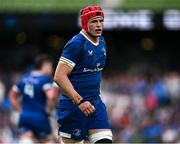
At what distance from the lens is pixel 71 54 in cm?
1010

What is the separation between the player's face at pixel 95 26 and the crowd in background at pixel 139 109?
703 cm

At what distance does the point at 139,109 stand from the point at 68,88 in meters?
9.97

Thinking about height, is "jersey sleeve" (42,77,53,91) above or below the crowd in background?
above

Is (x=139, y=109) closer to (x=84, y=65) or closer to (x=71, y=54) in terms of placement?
(x=84, y=65)

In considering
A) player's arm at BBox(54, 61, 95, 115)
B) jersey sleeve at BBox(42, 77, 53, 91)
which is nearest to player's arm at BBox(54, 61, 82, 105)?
player's arm at BBox(54, 61, 95, 115)

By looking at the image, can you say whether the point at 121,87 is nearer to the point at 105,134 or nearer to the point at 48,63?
the point at 48,63

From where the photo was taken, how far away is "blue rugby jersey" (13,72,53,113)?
45.2ft

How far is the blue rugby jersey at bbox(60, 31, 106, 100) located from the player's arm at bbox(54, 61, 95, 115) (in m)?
0.09

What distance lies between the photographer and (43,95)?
13906mm

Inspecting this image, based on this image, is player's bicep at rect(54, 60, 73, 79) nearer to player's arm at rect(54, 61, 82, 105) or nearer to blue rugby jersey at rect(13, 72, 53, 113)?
player's arm at rect(54, 61, 82, 105)

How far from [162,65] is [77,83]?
15.0 metres

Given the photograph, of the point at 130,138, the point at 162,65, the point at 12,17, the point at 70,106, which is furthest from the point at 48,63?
the point at 162,65

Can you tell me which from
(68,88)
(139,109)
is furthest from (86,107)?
(139,109)

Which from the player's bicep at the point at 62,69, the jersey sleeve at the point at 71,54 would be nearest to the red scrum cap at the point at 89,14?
the jersey sleeve at the point at 71,54
